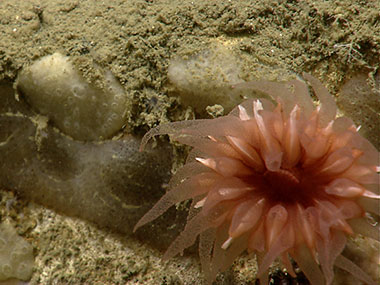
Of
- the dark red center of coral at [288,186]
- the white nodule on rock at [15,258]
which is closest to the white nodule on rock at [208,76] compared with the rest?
the dark red center of coral at [288,186]

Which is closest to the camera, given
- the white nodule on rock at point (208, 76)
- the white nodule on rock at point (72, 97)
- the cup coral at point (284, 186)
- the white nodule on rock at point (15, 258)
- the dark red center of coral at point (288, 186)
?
the cup coral at point (284, 186)

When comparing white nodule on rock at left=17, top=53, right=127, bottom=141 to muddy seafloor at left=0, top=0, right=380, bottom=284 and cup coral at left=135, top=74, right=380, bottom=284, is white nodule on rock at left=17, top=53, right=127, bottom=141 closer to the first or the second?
muddy seafloor at left=0, top=0, right=380, bottom=284

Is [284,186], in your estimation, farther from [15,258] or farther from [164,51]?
[15,258]

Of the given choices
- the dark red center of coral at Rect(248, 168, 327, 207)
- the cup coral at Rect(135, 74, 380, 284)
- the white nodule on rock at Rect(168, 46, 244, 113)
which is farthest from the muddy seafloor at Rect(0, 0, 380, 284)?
the dark red center of coral at Rect(248, 168, 327, 207)

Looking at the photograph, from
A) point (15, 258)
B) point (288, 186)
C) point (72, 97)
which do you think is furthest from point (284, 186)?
point (15, 258)

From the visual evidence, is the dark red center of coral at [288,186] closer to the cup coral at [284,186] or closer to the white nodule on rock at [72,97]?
the cup coral at [284,186]

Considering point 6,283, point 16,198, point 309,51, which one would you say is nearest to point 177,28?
point 309,51

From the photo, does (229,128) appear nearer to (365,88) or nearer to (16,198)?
(365,88)
